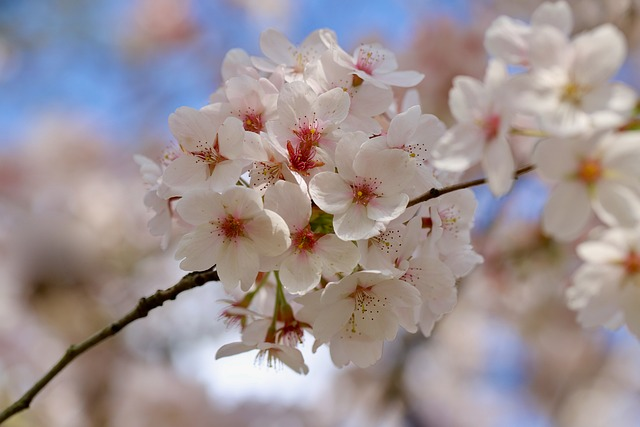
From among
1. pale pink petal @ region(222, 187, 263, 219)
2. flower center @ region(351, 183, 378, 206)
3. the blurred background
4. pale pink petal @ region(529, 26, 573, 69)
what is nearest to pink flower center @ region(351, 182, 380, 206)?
flower center @ region(351, 183, 378, 206)

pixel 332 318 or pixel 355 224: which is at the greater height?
pixel 355 224

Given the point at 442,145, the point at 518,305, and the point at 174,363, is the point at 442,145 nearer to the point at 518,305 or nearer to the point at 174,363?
the point at 174,363

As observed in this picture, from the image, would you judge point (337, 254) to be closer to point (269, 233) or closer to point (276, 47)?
point (269, 233)

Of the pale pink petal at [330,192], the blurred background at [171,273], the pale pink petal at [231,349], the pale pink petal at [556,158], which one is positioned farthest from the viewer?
the blurred background at [171,273]

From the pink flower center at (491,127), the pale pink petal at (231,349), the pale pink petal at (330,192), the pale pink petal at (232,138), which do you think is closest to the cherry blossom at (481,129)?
the pink flower center at (491,127)

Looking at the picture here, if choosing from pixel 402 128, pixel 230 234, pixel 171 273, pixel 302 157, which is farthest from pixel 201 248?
pixel 171 273

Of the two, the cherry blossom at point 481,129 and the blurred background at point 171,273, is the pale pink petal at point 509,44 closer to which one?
the cherry blossom at point 481,129

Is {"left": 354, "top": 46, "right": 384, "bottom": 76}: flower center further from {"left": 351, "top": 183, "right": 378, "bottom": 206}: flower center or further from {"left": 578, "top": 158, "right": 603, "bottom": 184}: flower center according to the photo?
{"left": 578, "top": 158, "right": 603, "bottom": 184}: flower center
